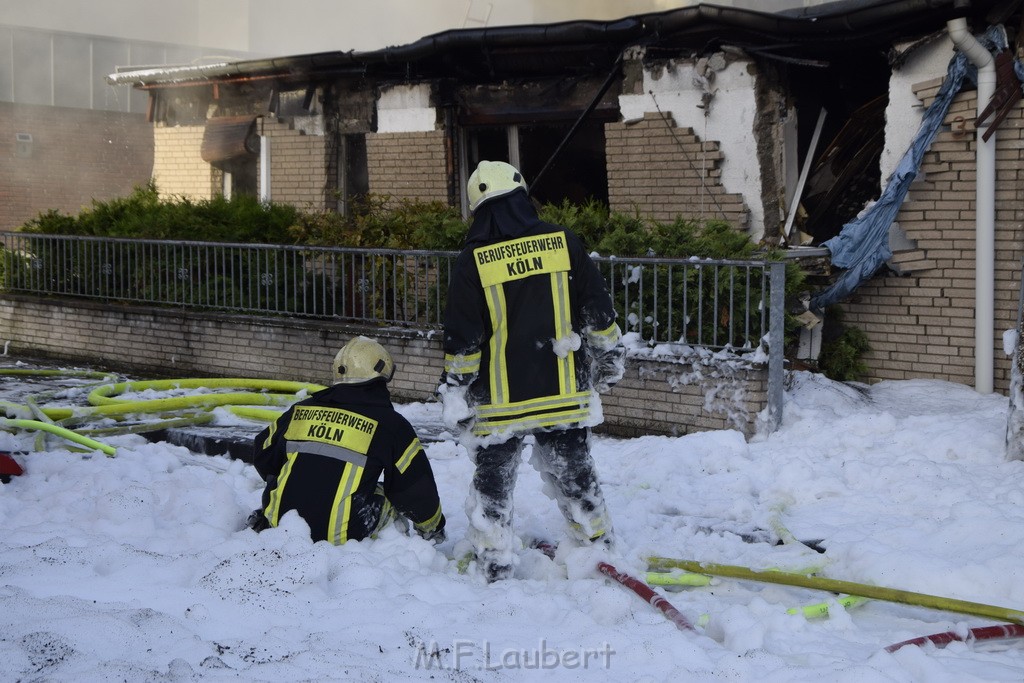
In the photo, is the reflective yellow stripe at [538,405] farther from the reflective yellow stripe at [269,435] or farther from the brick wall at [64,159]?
the brick wall at [64,159]

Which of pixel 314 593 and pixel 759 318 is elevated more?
pixel 759 318

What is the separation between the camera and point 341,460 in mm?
4605

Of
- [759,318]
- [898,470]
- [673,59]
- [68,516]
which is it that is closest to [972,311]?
[759,318]

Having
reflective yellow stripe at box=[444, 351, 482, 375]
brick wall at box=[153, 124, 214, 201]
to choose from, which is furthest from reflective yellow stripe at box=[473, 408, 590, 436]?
brick wall at box=[153, 124, 214, 201]

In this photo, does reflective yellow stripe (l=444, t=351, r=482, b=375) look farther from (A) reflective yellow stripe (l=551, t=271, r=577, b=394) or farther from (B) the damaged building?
(B) the damaged building

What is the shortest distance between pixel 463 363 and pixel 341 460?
0.68 m

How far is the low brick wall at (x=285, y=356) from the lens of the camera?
7.82 m

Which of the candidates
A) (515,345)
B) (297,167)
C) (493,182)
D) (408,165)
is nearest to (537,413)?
(515,345)

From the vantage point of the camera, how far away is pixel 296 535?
454 cm

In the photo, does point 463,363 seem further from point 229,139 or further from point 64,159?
point 64,159

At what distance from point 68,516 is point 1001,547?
4436 millimetres

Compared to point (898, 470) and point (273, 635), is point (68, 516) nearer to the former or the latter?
point (273, 635)

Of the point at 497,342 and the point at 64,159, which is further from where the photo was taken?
the point at 64,159

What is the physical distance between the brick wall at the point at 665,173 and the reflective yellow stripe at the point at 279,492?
6.21 meters
